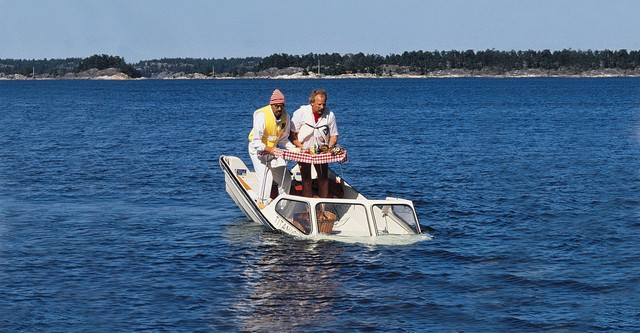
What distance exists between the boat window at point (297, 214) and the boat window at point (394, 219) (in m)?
1.31

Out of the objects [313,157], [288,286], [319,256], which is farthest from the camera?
[313,157]

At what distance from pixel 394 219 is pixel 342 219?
103 centimetres

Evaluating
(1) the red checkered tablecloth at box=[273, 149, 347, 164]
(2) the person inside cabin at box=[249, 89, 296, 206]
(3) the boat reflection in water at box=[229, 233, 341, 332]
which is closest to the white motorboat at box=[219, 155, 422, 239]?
(3) the boat reflection in water at box=[229, 233, 341, 332]

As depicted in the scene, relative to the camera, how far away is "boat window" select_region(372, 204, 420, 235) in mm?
19719

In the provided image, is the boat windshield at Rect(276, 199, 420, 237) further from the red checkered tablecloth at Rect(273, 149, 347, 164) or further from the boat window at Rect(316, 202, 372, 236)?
the red checkered tablecloth at Rect(273, 149, 347, 164)

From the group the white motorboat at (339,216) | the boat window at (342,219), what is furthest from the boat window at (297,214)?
the boat window at (342,219)

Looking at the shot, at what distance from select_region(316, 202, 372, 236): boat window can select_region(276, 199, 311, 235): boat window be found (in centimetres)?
23

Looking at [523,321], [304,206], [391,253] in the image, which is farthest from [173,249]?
[523,321]

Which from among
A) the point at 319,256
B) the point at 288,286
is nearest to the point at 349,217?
the point at 319,256

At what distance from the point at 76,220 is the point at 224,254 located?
5160 mm

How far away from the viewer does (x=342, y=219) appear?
20.0 meters

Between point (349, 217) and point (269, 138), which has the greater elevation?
point (269, 138)

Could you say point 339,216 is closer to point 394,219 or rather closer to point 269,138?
point 394,219

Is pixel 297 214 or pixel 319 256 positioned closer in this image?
pixel 319 256
